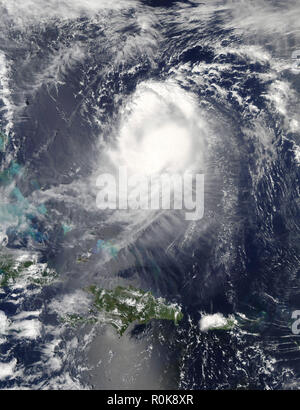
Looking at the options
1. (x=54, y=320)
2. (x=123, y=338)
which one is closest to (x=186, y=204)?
(x=123, y=338)

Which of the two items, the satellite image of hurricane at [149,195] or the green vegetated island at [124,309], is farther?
the green vegetated island at [124,309]

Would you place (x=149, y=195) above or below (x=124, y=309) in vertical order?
above

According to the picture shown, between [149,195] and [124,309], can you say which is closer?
[124,309]

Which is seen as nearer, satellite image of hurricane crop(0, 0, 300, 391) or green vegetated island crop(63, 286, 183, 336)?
satellite image of hurricane crop(0, 0, 300, 391)
